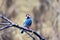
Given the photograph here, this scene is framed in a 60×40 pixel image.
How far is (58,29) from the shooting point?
18.1 ft

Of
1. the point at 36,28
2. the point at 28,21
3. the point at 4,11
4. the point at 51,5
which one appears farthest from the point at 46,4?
the point at 28,21

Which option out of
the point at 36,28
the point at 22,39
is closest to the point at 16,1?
the point at 36,28

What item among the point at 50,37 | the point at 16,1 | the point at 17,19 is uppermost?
the point at 16,1

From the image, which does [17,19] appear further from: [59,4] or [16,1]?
[59,4]

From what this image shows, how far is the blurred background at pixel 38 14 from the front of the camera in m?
5.30

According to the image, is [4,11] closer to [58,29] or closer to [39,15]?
[39,15]

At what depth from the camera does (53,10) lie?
5.65 metres

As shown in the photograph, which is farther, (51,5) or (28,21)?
(51,5)

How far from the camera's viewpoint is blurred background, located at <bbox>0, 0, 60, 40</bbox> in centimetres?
530

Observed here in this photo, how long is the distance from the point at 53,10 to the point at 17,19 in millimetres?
997

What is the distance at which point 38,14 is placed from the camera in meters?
5.71

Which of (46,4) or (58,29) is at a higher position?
(46,4)

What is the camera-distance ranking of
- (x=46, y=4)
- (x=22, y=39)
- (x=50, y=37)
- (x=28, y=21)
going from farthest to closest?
(x=46, y=4), (x=50, y=37), (x=22, y=39), (x=28, y=21)

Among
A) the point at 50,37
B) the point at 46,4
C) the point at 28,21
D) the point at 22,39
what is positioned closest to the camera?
the point at 28,21
